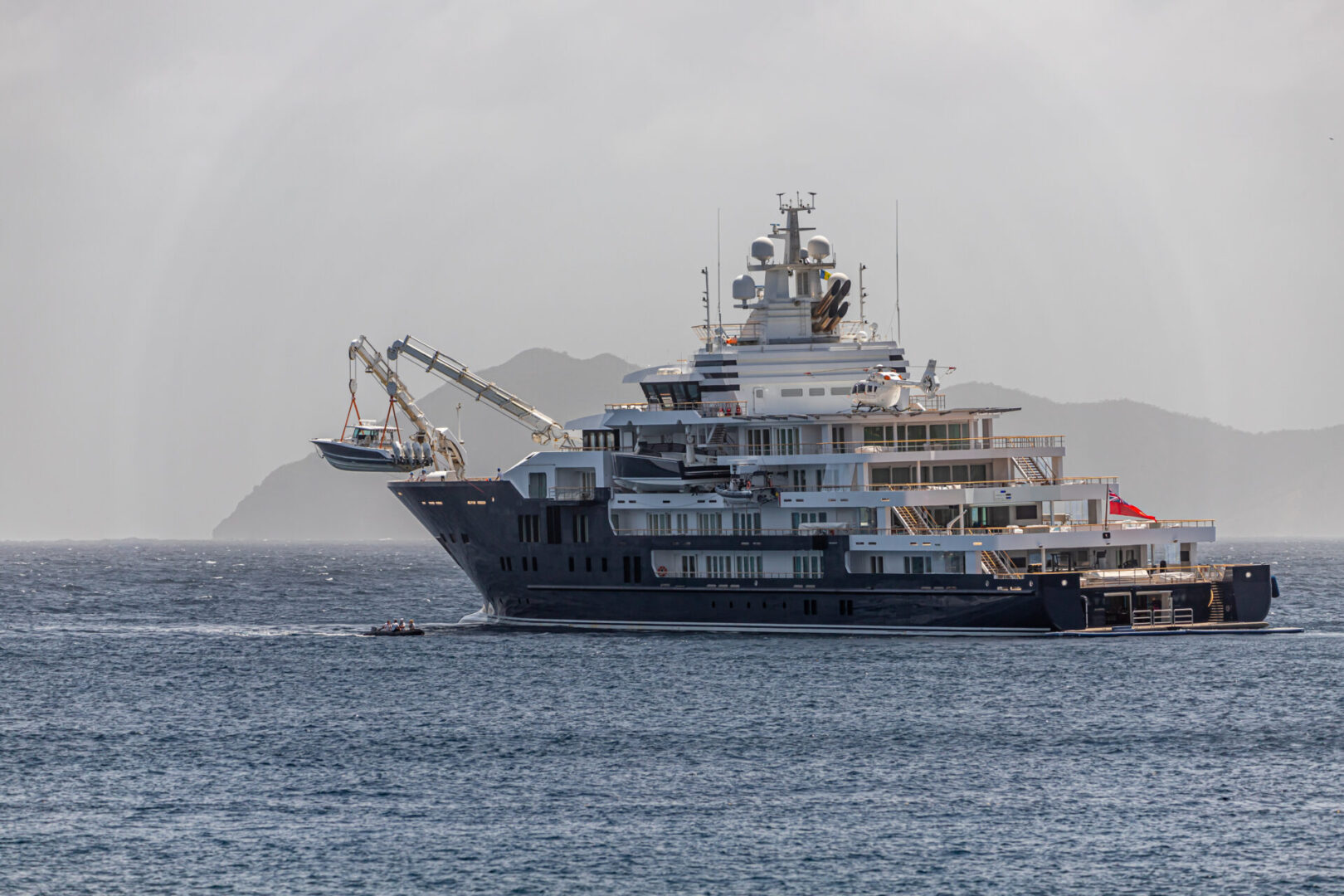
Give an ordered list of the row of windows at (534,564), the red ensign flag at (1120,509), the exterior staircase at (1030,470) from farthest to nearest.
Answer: the row of windows at (534,564), the red ensign flag at (1120,509), the exterior staircase at (1030,470)

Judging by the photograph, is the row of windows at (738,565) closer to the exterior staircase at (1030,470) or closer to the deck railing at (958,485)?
the deck railing at (958,485)

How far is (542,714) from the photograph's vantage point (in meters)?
45.9

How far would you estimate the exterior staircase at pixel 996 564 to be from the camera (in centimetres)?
5678

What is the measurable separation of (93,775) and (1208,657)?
108 ft

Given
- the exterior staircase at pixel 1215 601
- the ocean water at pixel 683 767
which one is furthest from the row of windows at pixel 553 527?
the exterior staircase at pixel 1215 601

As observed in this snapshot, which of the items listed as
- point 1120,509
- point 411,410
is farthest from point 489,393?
point 1120,509

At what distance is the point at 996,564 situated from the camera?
5709 centimetres

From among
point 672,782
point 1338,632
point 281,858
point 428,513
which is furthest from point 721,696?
point 1338,632

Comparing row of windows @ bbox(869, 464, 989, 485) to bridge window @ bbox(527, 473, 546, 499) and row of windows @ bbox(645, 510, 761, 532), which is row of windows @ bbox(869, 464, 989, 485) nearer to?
row of windows @ bbox(645, 510, 761, 532)

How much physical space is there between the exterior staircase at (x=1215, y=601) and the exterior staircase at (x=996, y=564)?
22.1 ft

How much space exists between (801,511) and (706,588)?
4376 millimetres

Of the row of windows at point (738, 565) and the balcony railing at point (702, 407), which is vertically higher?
the balcony railing at point (702, 407)

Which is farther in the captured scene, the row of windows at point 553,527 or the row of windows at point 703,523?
the row of windows at point 553,527

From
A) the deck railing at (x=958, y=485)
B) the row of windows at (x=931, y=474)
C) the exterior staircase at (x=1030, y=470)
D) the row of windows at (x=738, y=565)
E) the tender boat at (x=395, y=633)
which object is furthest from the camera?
the tender boat at (x=395, y=633)
